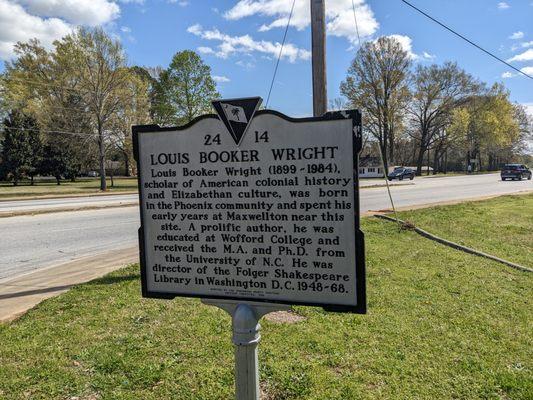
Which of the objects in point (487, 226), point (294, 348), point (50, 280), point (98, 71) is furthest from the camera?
point (98, 71)

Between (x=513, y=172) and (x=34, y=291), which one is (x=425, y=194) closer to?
(x=34, y=291)

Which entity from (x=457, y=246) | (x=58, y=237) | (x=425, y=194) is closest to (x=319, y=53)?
(x=457, y=246)

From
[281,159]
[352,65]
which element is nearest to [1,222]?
[281,159]

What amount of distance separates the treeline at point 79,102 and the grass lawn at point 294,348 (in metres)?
27.0

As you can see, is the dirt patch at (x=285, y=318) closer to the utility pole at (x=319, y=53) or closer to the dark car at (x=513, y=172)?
the utility pole at (x=319, y=53)

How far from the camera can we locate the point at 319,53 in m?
5.86

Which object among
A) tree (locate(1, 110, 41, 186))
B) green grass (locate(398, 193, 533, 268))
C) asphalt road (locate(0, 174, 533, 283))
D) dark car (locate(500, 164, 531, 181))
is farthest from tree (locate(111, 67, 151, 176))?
dark car (locate(500, 164, 531, 181))

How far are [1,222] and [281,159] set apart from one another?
46.2ft

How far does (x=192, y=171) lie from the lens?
2400 millimetres

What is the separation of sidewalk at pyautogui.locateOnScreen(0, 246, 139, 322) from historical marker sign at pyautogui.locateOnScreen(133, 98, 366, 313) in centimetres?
337

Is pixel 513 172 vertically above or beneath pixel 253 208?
beneath

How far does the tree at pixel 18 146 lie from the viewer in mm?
43250

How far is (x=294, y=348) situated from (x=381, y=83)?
53.3 meters

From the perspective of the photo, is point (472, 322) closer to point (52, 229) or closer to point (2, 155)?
point (52, 229)
